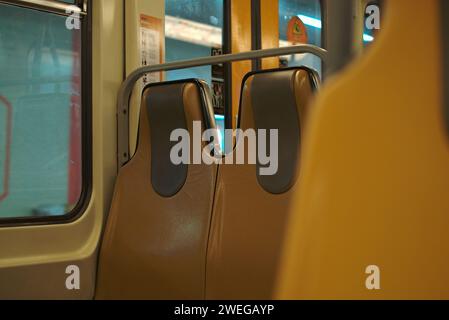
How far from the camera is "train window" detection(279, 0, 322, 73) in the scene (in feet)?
15.8

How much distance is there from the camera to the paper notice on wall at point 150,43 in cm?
310

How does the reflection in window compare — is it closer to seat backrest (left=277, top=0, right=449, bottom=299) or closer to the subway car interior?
the subway car interior

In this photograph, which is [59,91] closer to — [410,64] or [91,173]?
[91,173]

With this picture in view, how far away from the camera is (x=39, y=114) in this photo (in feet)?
8.70

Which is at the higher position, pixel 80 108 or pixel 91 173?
pixel 80 108

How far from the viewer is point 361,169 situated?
1.55 ft

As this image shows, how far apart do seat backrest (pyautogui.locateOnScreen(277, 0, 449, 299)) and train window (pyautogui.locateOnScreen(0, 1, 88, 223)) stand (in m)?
2.28

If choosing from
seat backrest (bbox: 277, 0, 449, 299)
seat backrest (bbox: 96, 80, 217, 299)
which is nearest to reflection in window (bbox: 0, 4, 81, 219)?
seat backrest (bbox: 96, 80, 217, 299)

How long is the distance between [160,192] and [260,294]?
2.39 ft

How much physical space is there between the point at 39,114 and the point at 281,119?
1.14 meters

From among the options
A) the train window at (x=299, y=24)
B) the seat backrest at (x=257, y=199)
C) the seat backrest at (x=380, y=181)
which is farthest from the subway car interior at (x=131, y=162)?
the train window at (x=299, y=24)

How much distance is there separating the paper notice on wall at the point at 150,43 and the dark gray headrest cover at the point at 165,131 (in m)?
0.40
